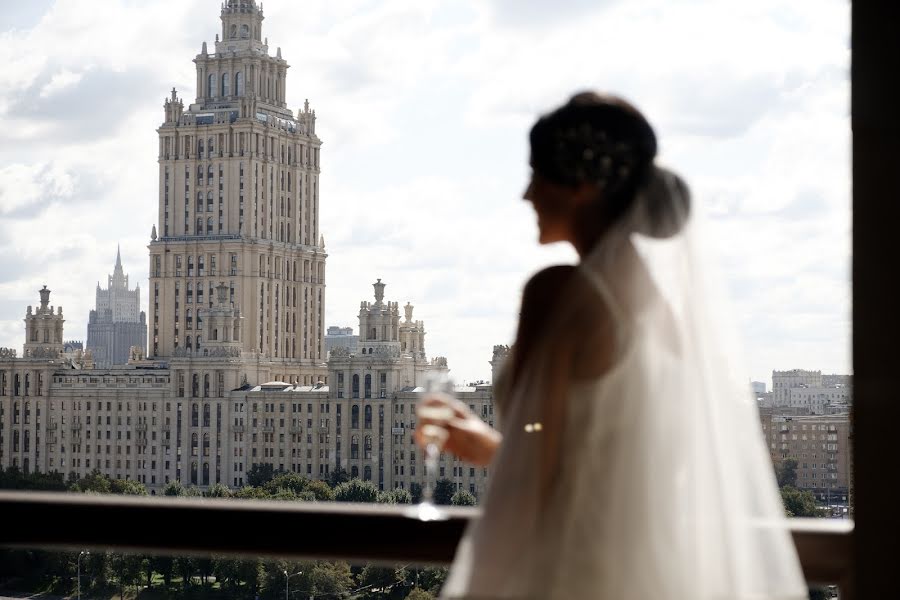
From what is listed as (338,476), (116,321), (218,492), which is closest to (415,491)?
(338,476)

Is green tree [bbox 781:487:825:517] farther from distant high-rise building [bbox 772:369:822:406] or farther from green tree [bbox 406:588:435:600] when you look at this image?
distant high-rise building [bbox 772:369:822:406]

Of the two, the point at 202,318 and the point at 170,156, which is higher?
the point at 170,156

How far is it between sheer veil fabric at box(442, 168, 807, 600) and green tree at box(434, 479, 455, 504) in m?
53.0

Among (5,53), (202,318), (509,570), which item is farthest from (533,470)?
(5,53)

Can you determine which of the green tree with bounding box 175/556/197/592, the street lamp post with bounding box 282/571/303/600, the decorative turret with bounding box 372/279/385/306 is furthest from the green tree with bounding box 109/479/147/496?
the street lamp post with bounding box 282/571/303/600

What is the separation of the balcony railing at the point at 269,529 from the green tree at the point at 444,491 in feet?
172

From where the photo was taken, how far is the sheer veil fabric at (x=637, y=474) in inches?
90.9

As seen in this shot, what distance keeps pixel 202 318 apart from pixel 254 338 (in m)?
3.13

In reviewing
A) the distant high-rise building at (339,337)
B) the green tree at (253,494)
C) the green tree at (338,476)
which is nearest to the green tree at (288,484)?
the green tree at (253,494)

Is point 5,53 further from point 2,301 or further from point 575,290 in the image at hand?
point 575,290

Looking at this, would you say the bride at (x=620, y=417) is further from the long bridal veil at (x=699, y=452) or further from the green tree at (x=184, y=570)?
the green tree at (x=184, y=570)

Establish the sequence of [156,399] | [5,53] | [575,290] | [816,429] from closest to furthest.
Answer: [575,290] → [816,429] → [156,399] → [5,53]

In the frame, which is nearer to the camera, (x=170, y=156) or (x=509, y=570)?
(x=509, y=570)

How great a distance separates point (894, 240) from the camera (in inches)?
93.4
